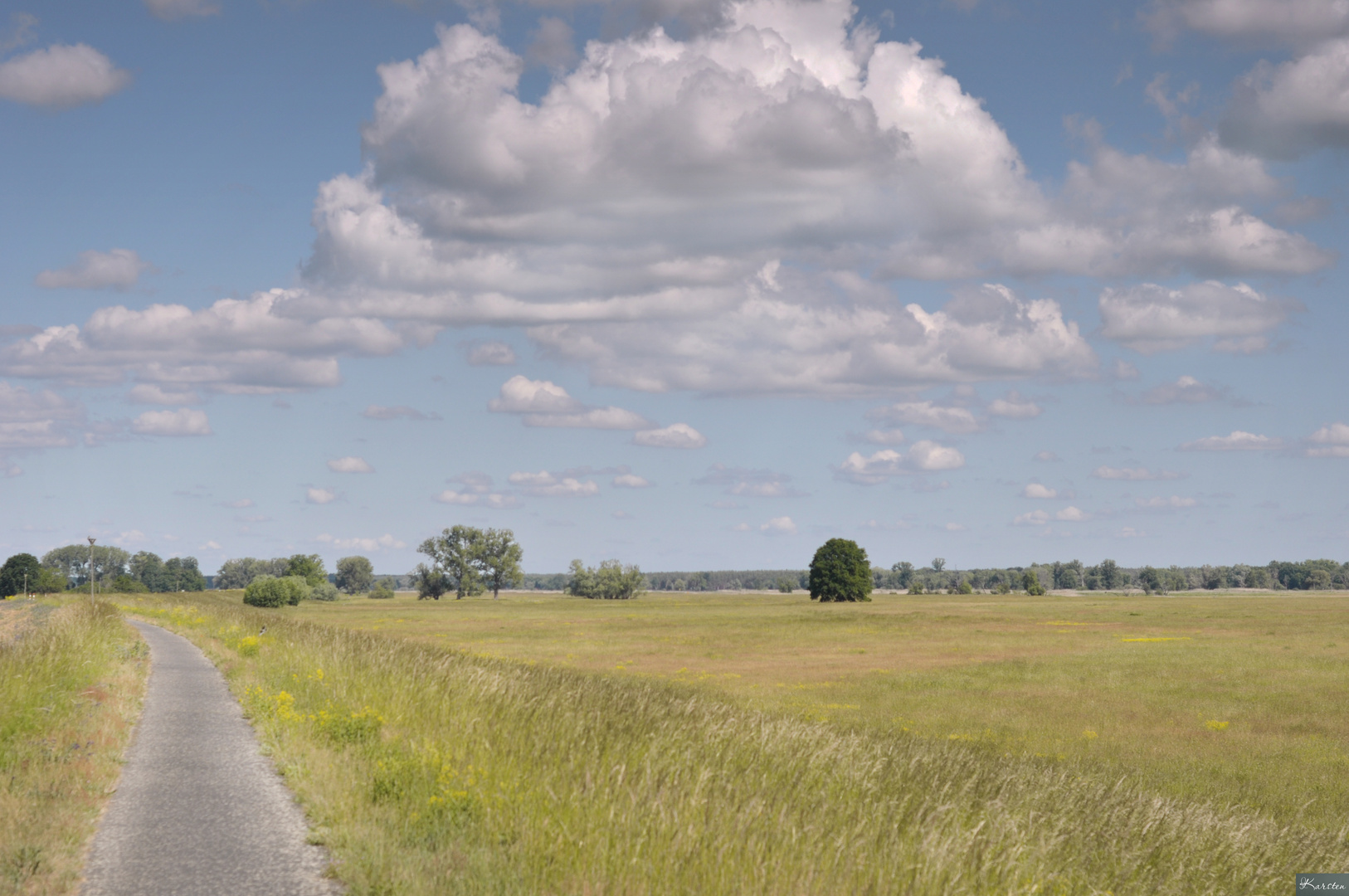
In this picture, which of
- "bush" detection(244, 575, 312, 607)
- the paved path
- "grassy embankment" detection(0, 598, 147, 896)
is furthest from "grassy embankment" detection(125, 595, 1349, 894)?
"bush" detection(244, 575, 312, 607)

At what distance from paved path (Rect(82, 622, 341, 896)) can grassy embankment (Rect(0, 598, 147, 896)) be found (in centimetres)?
27

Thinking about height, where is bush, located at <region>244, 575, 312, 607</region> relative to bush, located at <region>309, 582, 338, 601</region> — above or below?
above

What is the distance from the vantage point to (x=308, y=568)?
169 meters

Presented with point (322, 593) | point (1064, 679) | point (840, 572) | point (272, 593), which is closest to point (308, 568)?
point (322, 593)

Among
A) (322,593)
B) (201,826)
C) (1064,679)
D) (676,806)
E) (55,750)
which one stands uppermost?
(676,806)

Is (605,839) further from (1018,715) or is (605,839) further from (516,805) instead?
(1018,715)

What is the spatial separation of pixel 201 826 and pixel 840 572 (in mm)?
139922

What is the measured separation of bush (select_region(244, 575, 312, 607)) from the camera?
121625mm

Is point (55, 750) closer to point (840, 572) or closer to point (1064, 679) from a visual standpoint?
point (1064, 679)

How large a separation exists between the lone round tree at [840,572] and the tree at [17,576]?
157 metres

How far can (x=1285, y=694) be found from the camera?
36.3m

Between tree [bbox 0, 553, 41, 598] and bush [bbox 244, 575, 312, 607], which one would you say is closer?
bush [bbox 244, 575, 312, 607]

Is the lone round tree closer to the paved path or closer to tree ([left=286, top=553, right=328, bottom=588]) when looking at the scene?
tree ([left=286, top=553, right=328, bottom=588])

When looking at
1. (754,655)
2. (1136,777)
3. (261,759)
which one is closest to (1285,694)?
(1136,777)
